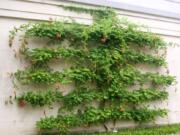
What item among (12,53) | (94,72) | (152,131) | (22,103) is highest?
(12,53)

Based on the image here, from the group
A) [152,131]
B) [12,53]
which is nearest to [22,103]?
[12,53]

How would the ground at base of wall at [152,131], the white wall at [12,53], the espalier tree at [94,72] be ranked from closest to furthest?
the white wall at [12,53] < the espalier tree at [94,72] < the ground at base of wall at [152,131]

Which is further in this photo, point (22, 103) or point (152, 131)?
point (152, 131)

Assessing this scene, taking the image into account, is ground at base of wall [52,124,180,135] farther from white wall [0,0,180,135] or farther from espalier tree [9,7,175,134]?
white wall [0,0,180,135]

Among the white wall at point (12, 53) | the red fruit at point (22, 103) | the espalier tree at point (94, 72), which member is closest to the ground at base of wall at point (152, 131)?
the espalier tree at point (94, 72)

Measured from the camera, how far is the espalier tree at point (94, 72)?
243 inches

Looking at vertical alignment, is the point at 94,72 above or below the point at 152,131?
above

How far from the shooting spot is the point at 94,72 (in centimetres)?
667

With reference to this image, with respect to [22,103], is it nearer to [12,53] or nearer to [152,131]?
[12,53]

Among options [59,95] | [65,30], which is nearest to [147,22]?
[65,30]

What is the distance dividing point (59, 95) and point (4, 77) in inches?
40.9

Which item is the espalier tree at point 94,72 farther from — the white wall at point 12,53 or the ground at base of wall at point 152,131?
the ground at base of wall at point 152,131

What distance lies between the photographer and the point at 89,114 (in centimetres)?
650

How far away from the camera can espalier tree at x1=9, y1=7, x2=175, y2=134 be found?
617cm
